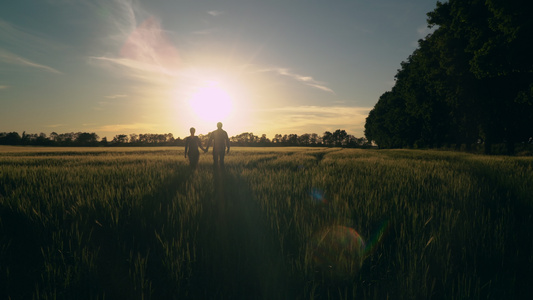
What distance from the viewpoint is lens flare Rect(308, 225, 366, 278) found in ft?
7.25

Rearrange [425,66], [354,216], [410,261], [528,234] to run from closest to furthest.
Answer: [410,261], [528,234], [354,216], [425,66]

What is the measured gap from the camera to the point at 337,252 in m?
2.49

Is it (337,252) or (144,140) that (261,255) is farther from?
(144,140)

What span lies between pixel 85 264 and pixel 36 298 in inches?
15.5

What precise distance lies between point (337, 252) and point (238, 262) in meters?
1.06

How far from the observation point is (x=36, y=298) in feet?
6.28

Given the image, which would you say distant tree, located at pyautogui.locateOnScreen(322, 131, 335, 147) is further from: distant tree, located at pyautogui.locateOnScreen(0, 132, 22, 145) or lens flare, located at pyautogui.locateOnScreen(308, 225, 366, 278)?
lens flare, located at pyautogui.locateOnScreen(308, 225, 366, 278)

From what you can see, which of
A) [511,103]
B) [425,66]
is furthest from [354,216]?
[425,66]

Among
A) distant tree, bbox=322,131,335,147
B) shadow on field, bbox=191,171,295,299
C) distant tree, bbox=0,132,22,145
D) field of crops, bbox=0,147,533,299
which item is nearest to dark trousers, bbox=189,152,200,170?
field of crops, bbox=0,147,533,299

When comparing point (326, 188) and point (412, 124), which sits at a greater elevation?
point (412, 124)

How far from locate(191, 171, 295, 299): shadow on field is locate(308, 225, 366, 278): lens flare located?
407 mm

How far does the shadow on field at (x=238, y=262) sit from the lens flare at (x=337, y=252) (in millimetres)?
407

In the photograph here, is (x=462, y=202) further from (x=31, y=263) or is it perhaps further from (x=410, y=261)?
(x=31, y=263)

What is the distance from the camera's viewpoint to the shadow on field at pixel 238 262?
2.02 metres
